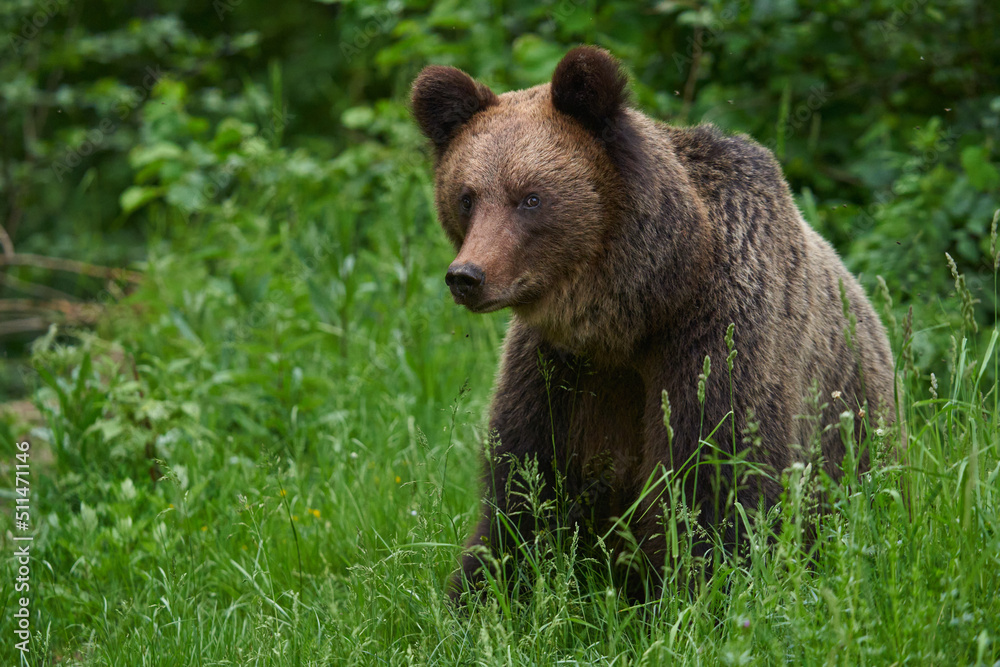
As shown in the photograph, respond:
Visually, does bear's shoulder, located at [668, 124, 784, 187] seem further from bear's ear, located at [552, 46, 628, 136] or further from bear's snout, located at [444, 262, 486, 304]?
bear's snout, located at [444, 262, 486, 304]

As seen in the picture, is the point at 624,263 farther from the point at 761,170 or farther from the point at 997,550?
the point at 997,550

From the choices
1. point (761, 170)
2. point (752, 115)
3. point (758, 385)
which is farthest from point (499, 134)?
point (752, 115)

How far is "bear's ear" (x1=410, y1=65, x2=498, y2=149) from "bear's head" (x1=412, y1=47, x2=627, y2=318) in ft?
0.55

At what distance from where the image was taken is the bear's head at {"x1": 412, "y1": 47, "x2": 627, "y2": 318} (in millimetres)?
3031

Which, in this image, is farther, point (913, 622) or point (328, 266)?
point (328, 266)

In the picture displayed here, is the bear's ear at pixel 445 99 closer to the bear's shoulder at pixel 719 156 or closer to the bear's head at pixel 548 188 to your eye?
the bear's head at pixel 548 188

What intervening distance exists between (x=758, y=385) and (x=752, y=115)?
3.56m

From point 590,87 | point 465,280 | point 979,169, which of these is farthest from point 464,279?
point 979,169

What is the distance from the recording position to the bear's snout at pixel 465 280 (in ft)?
9.44

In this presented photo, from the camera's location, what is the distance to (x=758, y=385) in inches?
117

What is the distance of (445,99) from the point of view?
334cm

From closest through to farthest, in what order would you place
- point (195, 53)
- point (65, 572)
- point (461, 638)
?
point (461, 638), point (65, 572), point (195, 53)

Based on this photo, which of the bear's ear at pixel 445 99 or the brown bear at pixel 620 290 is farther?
the bear's ear at pixel 445 99

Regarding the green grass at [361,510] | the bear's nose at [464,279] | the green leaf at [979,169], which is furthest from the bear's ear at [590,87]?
the green leaf at [979,169]
